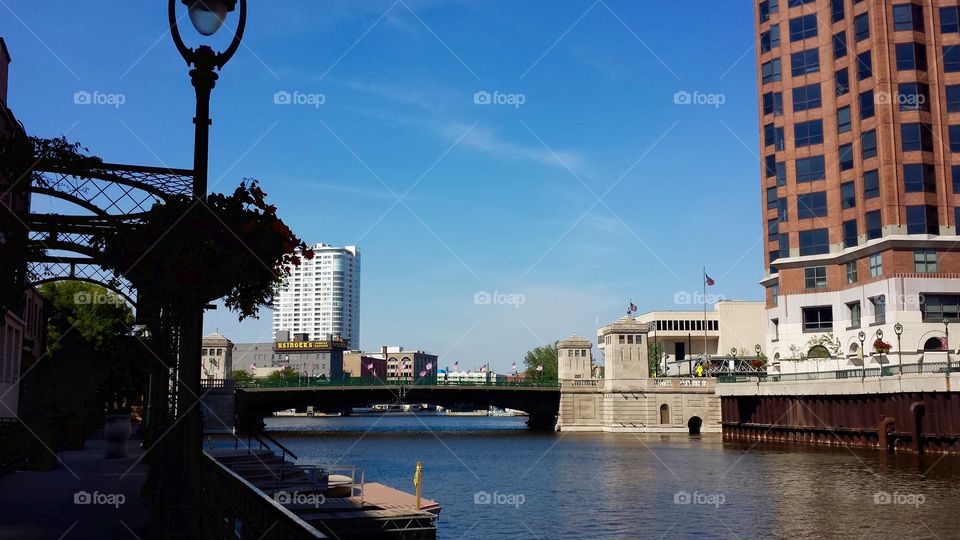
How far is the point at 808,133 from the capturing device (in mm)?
83188

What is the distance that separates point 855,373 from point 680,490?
Answer: 3235 centimetres

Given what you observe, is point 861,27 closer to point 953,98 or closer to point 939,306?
point 953,98

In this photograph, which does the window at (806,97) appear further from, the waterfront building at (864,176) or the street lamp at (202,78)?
the street lamp at (202,78)

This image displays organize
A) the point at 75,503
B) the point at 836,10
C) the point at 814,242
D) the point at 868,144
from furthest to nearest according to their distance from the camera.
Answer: the point at 814,242 → the point at 836,10 → the point at 868,144 → the point at 75,503

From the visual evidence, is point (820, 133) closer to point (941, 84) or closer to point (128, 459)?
point (941, 84)

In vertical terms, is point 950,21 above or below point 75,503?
above

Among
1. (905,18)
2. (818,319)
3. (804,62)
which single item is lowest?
(818,319)

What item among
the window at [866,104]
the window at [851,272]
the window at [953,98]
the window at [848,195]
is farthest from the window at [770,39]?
the window at [851,272]

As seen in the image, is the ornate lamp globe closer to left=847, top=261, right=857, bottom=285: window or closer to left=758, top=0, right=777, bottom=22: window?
left=847, top=261, right=857, bottom=285: window

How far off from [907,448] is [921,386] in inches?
202

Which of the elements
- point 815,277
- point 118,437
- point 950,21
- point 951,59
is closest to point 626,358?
point 815,277

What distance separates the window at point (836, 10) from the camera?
264ft

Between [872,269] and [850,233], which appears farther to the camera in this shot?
[850,233]

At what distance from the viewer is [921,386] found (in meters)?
58.0
